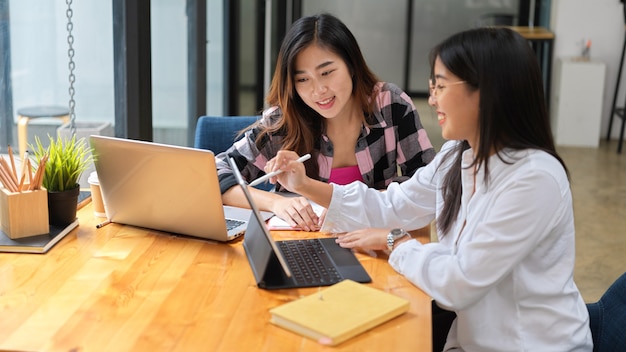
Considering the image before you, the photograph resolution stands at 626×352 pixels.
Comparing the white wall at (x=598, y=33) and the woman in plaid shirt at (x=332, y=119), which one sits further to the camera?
the white wall at (x=598, y=33)

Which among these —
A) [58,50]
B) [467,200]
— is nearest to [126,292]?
[467,200]

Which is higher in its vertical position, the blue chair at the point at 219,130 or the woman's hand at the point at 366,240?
the blue chair at the point at 219,130

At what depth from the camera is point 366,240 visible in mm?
1870

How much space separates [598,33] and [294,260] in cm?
590

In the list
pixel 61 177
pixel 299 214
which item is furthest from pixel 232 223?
pixel 61 177

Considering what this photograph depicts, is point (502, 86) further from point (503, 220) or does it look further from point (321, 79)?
point (321, 79)

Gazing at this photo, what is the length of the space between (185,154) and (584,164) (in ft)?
15.9

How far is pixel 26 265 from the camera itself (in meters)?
1.78

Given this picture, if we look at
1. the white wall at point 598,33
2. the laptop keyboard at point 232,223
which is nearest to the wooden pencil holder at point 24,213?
the laptop keyboard at point 232,223

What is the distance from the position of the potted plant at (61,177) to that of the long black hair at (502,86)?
2.98 ft

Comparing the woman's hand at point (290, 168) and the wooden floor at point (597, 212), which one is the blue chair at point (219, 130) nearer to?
the woman's hand at point (290, 168)

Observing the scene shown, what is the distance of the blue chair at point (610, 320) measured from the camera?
171 cm

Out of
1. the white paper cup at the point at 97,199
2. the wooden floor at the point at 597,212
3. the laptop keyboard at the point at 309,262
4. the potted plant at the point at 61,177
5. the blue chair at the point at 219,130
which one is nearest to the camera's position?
the laptop keyboard at the point at 309,262

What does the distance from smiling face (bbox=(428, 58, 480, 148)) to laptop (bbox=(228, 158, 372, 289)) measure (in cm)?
35
